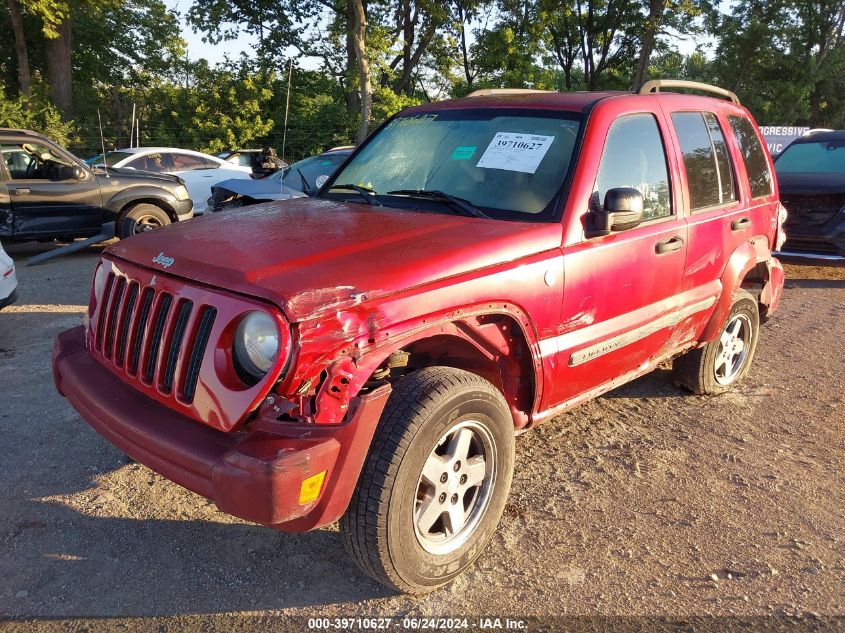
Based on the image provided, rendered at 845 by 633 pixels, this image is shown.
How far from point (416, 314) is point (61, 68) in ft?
69.9

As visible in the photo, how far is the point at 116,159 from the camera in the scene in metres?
12.5

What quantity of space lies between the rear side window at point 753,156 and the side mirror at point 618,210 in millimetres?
1912

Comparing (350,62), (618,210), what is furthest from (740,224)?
(350,62)

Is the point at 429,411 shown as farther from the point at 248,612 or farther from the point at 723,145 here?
the point at 723,145

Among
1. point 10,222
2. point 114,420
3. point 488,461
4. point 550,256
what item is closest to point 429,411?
point 488,461

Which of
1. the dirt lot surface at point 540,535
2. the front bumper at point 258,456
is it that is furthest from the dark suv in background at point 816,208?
the front bumper at point 258,456

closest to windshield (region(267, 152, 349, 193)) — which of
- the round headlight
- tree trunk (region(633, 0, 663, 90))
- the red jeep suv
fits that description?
the red jeep suv

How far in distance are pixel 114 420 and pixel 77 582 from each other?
75cm

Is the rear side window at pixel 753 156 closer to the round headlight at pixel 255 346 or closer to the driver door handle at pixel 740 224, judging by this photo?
the driver door handle at pixel 740 224

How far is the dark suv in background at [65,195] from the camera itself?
8945mm

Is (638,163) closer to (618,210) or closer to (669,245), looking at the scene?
(669,245)

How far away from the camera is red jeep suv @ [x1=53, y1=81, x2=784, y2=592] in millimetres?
2334

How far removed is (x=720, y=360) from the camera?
4875 millimetres

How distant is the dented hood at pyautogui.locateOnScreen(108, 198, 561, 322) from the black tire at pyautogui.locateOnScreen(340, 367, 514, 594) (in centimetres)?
44
